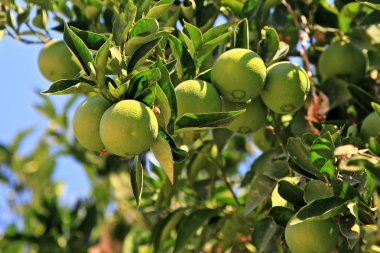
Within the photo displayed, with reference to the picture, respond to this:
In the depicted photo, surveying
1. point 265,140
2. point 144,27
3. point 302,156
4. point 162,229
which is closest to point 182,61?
point 144,27

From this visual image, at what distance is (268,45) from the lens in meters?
1.98

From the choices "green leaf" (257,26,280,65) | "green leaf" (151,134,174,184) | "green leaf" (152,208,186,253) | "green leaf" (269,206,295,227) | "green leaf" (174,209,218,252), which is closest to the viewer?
"green leaf" (151,134,174,184)

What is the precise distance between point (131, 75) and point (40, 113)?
2.19m

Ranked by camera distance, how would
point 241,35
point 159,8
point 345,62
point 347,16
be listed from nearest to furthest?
point 159,8 < point 241,35 < point 345,62 < point 347,16

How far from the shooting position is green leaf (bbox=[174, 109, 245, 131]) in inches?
63.6

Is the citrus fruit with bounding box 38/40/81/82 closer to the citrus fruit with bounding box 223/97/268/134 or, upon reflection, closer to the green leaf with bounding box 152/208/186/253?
the citrus fruit with bounding box 223/97/268/134

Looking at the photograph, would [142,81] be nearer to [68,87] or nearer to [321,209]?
[68,87]

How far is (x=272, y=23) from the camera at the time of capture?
253cm

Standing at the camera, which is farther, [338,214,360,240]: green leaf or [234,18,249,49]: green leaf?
[234,18,249,49]: green leaf

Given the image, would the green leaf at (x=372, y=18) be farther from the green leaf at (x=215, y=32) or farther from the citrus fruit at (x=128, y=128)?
the citrus fruit at (x=128, y=128)

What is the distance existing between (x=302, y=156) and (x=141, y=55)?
1.49ft

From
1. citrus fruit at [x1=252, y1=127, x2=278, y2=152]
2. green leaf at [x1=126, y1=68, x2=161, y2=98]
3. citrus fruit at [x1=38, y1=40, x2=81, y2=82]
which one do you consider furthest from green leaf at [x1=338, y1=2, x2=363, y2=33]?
green leaf at [x1=126, y1=68, x2=161, y2=98]

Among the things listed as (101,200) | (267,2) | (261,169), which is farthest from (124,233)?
(267,2)

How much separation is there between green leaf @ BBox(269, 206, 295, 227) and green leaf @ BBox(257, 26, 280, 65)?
1.44ft
